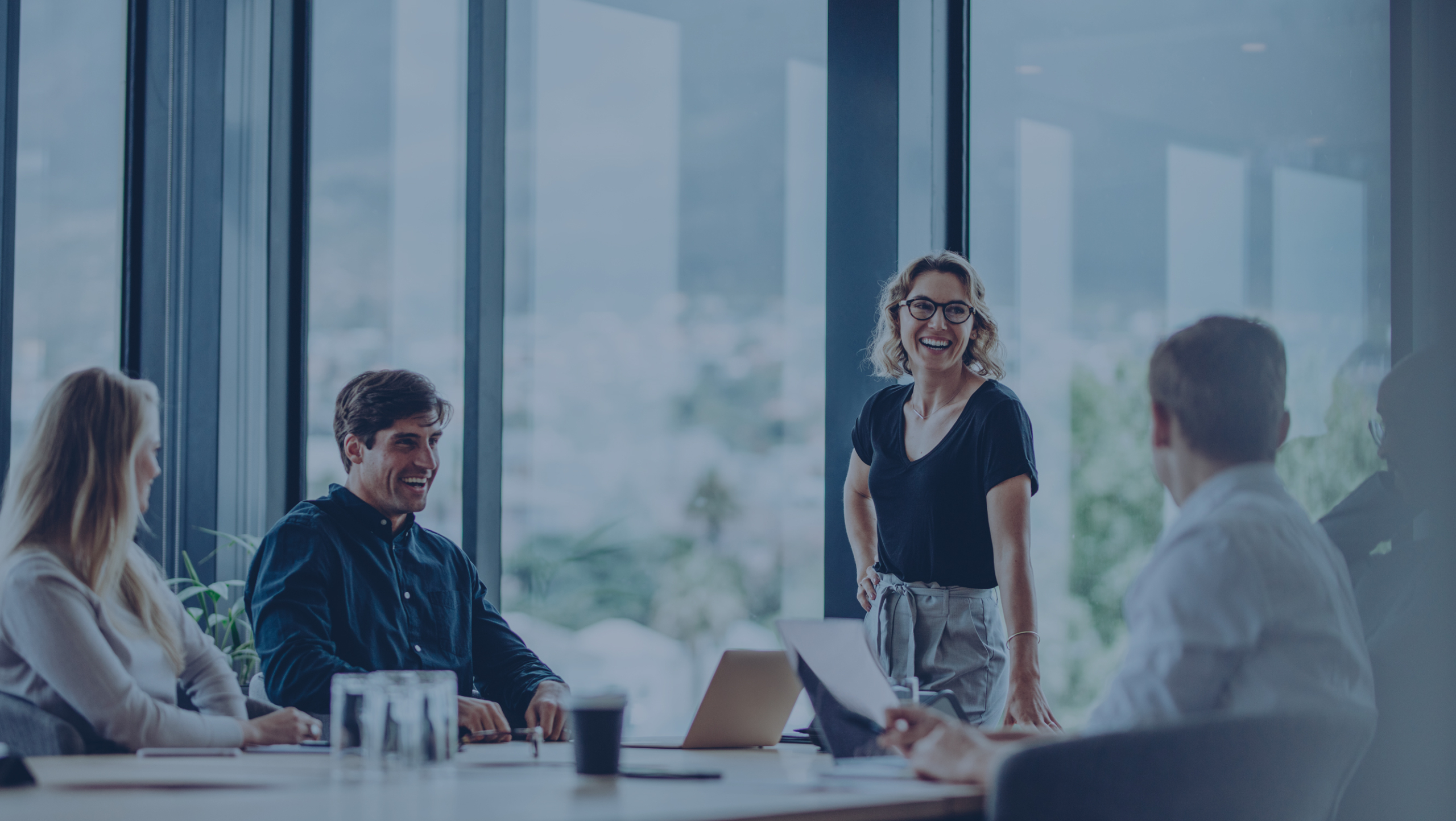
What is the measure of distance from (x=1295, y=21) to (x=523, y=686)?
2.23 metres

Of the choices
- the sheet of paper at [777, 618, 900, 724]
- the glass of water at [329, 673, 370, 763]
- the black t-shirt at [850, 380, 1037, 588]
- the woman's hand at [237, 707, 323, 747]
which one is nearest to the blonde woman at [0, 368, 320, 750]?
the woman's hand at [237, 707, 323, 747]

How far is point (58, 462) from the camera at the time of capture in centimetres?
201

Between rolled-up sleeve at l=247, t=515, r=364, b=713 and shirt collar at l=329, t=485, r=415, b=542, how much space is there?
0.30 feet

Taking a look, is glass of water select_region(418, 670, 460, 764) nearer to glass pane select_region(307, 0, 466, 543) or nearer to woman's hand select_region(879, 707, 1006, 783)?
woman's hand select_region(879, 707, 1006, 783)

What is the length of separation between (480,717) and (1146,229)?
198 centimetres

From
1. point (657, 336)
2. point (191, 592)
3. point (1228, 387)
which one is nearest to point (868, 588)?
point (1228, 387)

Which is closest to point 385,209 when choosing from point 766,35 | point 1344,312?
point 766,35

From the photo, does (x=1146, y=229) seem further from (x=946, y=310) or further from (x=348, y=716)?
(x=348, y=716)

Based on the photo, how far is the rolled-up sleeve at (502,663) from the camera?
2.54m

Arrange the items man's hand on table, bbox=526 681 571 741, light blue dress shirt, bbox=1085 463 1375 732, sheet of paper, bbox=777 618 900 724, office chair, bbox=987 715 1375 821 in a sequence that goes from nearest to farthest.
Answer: office chair, bbox=987 715 1375 821 < light blue dress shirt, bbox=1085 463 1375 732 < sheet of paper, bbox=777 618 900 724 < man's hand on table, bbox=526 681 571 741

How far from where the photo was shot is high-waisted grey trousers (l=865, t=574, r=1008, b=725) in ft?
8.30

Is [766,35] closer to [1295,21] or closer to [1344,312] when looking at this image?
[1295,21]

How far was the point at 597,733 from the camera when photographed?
61.6 inches

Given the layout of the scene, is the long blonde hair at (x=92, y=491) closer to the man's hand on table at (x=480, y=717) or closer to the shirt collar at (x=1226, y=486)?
the man's hand on table at (x=480, y=717)
